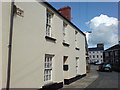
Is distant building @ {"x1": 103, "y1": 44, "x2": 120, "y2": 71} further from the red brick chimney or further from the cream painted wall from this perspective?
the cream painted wall

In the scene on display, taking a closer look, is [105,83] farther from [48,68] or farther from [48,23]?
[48,23]

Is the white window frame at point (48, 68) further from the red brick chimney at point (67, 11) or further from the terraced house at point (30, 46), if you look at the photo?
the red brick chimney at point (67, 11)

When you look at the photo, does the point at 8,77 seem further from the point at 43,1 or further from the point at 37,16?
the point at 43,1

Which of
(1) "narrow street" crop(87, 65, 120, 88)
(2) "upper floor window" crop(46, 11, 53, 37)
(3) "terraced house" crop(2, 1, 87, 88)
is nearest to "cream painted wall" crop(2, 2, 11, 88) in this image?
(3) "terraced house" crop(2, 1, 87, 88)

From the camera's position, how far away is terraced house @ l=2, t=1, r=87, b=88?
472cm

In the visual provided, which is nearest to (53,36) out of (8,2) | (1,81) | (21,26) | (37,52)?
(37,52)

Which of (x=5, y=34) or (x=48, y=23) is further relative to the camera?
(x=48, y=23)

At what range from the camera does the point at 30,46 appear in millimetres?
5914

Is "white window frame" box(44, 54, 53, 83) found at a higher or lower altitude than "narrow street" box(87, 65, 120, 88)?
higher

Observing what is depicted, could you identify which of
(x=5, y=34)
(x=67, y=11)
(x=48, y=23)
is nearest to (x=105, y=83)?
(x=48, y=23)

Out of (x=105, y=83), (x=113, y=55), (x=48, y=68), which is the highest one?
(x=113, y=55)

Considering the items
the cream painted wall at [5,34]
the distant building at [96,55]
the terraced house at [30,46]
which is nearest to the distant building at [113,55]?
the distant building at [96,55]

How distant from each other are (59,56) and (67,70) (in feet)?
6.87

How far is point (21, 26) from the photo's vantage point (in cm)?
540
